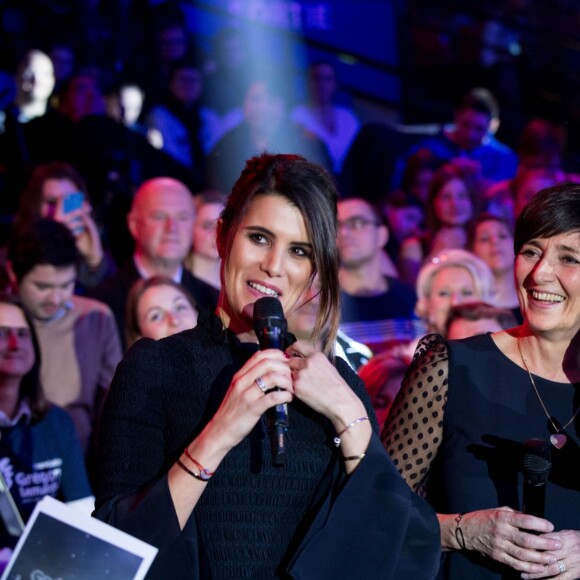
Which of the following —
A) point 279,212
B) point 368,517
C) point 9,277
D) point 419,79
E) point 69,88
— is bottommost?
point 368,517

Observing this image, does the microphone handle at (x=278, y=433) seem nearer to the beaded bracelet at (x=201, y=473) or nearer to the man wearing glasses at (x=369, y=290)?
the beaded bracelet at (x=201, y=473)

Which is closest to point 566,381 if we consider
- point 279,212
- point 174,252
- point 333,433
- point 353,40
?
point 333,433

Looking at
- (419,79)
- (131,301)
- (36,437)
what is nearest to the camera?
(36,437)

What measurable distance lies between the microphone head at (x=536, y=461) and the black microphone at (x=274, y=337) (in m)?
0.49

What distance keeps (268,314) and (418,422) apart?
735 mm

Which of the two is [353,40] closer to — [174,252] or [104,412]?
[174,252]

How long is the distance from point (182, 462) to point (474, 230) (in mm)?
4151

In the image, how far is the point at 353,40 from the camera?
8.50 metres

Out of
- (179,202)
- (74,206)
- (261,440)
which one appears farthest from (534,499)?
(74,206)

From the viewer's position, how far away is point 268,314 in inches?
72.7

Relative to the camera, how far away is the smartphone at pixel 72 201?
5.04m

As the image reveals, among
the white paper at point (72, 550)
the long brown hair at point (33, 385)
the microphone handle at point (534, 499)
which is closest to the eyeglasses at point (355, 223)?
the long brown hair at point (33, 385)

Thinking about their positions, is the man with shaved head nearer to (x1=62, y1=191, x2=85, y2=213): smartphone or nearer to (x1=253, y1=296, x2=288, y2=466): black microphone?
(x1=62, y1=191, x2=85, y2=213): smartphone

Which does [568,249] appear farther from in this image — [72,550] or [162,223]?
[162,223]
